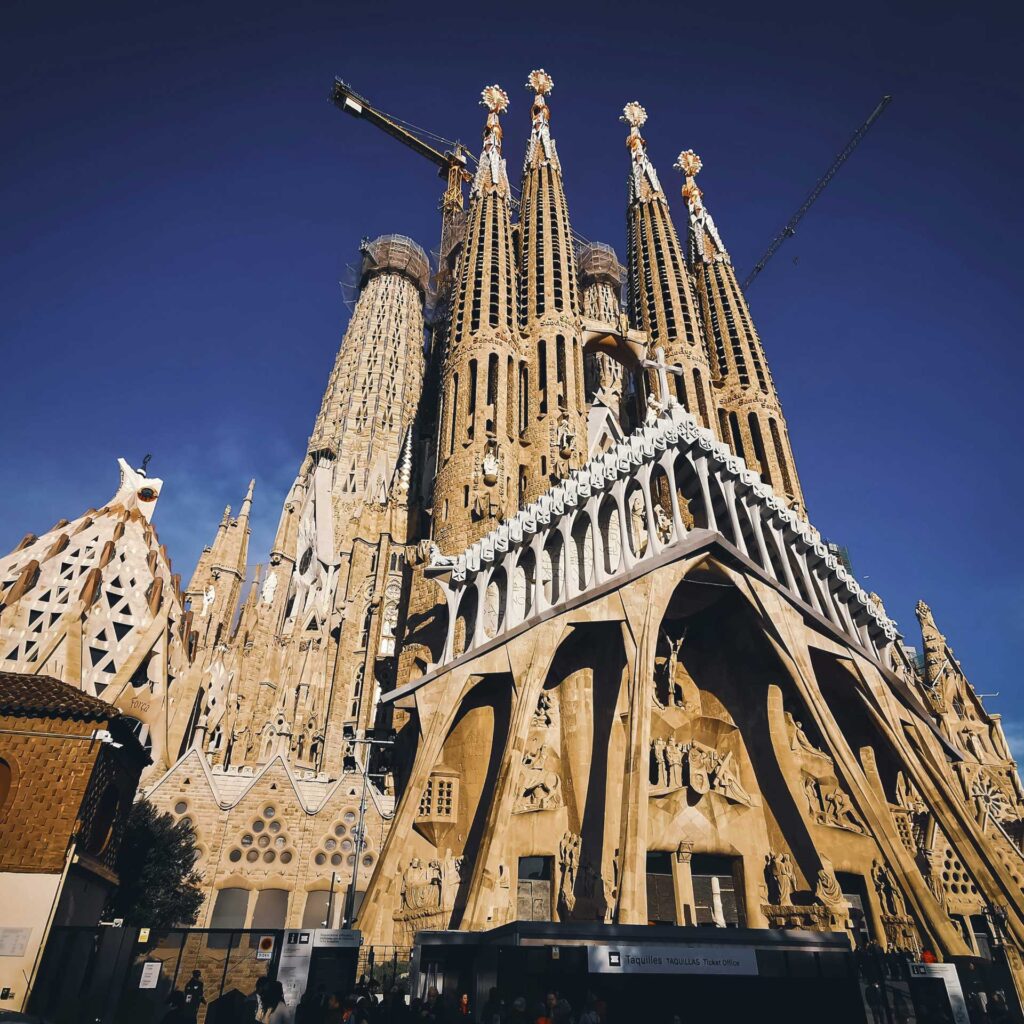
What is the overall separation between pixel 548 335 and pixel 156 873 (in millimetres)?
26513

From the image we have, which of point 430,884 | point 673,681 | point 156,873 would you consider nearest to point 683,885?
point 673,681

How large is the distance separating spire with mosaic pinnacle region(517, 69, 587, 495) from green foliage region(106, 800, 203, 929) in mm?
17327

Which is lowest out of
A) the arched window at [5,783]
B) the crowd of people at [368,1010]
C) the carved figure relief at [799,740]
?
the crowd of people at [368,1010]

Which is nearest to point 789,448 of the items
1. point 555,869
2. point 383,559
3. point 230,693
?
point 383,559

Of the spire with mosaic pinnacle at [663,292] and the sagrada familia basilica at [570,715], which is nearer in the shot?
the sagrada familia basilica at [570,715]

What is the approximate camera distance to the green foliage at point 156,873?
1764 centimetres

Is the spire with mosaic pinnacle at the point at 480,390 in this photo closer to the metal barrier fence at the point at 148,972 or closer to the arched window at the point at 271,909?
the arched window at the point at 271,909

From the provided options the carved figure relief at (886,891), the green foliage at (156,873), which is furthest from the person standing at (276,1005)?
the carved figure relief at (886,891)

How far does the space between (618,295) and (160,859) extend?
4991 centimetres

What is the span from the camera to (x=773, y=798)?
74.3ft

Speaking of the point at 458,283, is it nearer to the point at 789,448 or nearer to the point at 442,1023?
the point at 789,448

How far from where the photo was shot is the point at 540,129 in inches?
1826

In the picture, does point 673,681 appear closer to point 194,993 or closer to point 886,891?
point 886,891

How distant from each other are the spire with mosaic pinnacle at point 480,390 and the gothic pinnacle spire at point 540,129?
5544 millimetres
